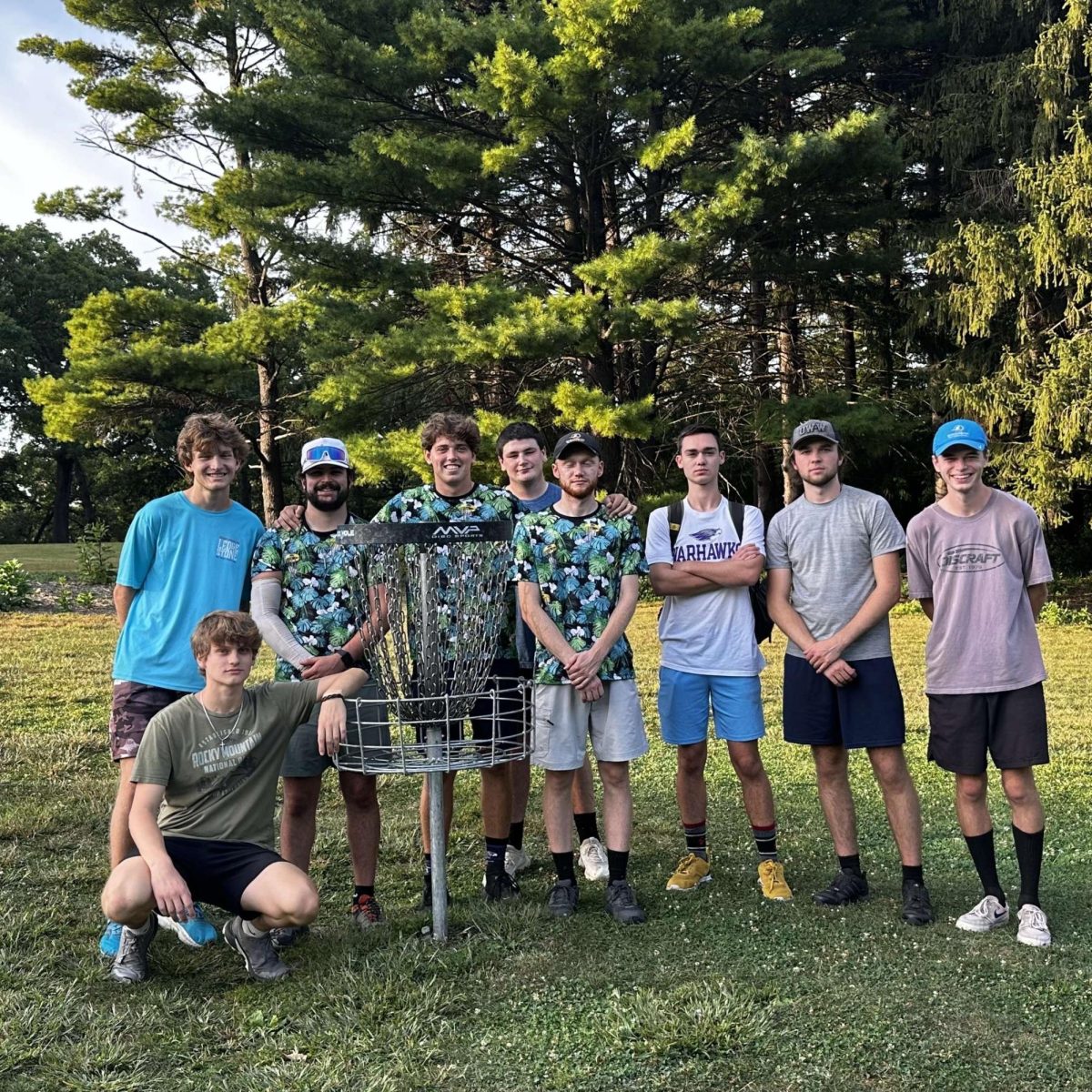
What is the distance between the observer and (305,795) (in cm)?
394

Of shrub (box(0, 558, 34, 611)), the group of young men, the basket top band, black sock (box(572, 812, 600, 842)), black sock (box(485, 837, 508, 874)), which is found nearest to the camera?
the basket top band

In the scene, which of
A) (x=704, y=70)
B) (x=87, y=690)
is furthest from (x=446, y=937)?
(x=704, y=70)

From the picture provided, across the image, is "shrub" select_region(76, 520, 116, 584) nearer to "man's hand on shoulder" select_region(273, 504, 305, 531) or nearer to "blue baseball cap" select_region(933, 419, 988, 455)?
"man's hand on shoulder" select_region(273, 504, 305, 531)

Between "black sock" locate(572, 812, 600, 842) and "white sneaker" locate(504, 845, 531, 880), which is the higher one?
"black sock" locate(572, 812, 600, 842)

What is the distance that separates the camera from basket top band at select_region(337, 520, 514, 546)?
3348 mm

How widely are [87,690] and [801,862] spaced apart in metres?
Answer: 7.12

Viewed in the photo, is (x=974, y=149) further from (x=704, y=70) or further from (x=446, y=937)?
(x=446, y=937)

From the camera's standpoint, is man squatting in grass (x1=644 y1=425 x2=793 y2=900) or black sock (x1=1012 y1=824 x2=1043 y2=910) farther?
man squatting in grass (x1=644 y1=425 x2=793 y2=900)

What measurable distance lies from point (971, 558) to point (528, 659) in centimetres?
178

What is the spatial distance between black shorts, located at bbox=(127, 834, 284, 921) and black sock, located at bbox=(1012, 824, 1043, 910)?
106 inches

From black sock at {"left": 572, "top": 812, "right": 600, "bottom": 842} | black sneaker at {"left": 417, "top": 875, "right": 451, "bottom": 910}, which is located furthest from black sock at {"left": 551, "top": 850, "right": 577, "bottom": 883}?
black sock at {"left": 572, "top": 812, "right": 600, "bottom": 842}

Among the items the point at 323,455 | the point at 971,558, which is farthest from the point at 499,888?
the point at 971,558

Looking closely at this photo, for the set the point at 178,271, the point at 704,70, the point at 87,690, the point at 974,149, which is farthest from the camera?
the point at 178,271

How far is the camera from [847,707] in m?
4.00
